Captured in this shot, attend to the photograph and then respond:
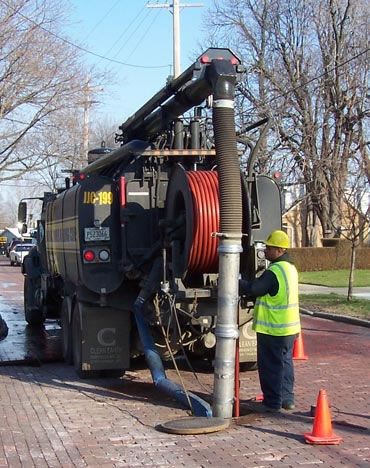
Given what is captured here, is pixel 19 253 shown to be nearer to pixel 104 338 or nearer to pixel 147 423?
pixel 104 338

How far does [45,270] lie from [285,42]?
23.3m

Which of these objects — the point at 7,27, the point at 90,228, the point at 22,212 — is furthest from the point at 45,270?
the point at 7,27

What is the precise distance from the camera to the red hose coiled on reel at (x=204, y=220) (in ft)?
27.0

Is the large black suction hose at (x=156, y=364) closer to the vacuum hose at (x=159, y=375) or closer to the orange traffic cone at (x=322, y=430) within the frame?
the vacuum hose at (x=159, y=375)

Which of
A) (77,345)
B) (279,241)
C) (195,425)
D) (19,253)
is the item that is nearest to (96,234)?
(77,345)

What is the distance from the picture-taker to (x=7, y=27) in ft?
80.3

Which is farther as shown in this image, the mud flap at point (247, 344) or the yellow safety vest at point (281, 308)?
the mud flap at point (247, 344)

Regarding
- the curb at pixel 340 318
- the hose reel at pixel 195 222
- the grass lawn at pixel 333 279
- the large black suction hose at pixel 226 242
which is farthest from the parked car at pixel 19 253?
the large black suction hose at pixel 226 242

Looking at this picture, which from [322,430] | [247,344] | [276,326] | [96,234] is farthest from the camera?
[247,344]

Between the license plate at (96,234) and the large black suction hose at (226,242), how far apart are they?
247 cm

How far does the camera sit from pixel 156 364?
8727 mm

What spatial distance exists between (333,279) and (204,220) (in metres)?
23.2

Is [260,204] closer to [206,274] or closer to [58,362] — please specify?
[206,274]

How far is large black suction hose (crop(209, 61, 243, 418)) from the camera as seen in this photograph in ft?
24.3
